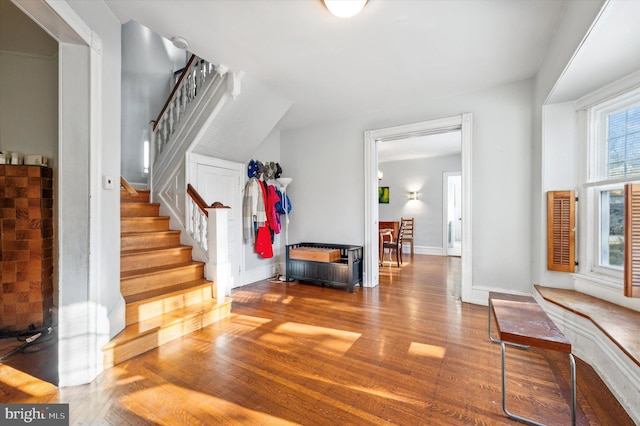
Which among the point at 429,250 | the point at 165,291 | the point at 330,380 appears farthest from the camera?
the point at 429,250

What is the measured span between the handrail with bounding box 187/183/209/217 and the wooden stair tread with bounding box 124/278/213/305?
771mm

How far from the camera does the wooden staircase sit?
221 centimetres

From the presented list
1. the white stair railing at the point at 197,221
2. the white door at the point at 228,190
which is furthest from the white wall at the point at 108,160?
the white door at the point at 228,190

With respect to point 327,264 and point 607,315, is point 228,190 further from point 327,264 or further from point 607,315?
point 607,315

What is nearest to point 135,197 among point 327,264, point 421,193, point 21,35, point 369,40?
point 21,35

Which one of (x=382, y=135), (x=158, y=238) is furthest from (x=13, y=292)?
(x=382, y=135)

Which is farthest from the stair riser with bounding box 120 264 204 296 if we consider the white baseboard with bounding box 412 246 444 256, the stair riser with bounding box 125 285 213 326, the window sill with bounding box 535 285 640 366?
the white baseboard with bounding box 412 246 444 256

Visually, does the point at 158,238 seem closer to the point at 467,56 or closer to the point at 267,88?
the point at 267,88

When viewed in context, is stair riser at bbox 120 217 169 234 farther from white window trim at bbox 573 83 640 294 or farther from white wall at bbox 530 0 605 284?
white window trim at bbox 573 83 640 294

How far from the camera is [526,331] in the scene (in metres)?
1.50

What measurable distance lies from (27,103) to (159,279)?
2039mm

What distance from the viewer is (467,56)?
8.64 feet

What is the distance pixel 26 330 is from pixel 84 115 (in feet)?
6.92

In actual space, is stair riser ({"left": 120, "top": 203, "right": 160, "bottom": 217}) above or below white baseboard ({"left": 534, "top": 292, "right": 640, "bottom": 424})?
above
